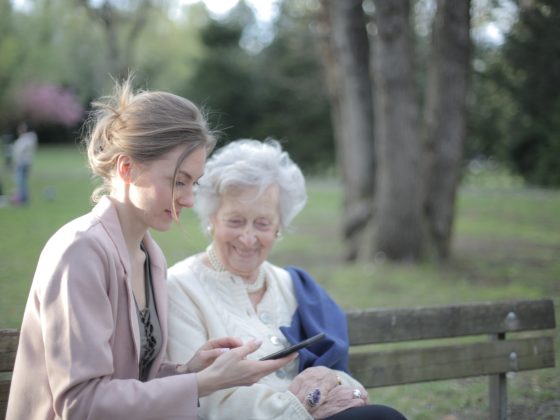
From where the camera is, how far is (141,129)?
232 cm

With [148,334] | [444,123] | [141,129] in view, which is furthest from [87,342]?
[444,123]

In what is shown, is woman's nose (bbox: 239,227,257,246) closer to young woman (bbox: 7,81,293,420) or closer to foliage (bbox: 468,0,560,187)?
young woman (bbox: 7,81,293,420)

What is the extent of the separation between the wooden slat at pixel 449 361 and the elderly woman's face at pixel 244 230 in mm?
727

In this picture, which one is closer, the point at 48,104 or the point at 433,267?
the point at 433,267

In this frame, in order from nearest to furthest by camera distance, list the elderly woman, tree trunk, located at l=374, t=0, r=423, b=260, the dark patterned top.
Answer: the dark patterned top < the elderly woman < tree trunk, located at l=374, t=0, r=423, b=260

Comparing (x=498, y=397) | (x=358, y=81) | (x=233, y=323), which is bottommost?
(x=498, y=397)

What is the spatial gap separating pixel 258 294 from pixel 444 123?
657cm

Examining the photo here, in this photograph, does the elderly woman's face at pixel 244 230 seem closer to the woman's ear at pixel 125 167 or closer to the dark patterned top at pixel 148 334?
the dark patterned top at pixel 148 334

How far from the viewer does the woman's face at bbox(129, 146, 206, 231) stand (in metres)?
2.33

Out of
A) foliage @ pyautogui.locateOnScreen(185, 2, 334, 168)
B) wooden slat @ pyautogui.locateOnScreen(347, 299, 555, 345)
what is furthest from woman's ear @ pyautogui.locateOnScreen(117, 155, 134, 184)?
foliage @ pyautogui.locateOnScreen(185, 2, 334, 168)

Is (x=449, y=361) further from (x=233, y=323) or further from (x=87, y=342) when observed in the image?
(x=87, y=342)

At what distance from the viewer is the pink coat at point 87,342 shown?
80.7 inches

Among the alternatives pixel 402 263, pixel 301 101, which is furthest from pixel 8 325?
pixel 301 101

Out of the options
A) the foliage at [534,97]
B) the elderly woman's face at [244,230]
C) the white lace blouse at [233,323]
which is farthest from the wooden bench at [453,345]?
the foliage at [534,97]
